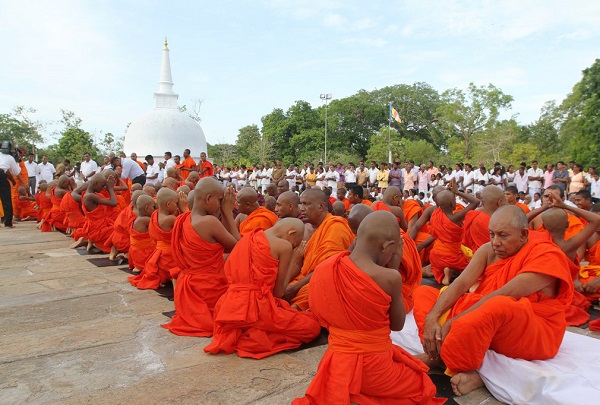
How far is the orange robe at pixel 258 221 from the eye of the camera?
19.2 feet

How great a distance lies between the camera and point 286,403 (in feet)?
10.6

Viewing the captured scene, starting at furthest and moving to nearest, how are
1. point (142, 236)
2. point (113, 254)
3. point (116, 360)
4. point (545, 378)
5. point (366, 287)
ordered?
point (113, 254) < point (142, 236) < point (116, 360) < point (545, 378) < point (366, 287)

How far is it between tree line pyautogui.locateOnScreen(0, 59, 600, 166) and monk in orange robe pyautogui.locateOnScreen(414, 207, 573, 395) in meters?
24.6

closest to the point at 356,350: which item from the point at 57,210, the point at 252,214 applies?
the point at 252,214

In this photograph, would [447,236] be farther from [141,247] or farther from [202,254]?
[141,247]

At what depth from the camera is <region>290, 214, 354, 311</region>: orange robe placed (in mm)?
4906

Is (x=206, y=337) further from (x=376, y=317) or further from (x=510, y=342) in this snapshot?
(x=510, y=342)

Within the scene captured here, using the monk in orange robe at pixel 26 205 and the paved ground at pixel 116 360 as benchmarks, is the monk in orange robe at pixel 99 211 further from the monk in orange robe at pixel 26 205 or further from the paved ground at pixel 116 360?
the monk in orange robe at pixel 26 205

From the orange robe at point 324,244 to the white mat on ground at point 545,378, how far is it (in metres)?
1.88

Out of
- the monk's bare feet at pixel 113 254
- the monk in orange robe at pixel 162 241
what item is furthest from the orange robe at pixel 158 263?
the monk's bare feet at pixel 113 254

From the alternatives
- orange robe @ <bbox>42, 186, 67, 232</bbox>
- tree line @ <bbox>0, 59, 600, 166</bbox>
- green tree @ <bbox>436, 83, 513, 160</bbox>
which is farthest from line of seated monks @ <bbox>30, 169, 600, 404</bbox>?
green tree @ <bbox>436, 83, 513, 160</bbox>

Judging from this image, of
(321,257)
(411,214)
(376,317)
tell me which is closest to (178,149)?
(411,214)

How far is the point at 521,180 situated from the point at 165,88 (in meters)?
27.6

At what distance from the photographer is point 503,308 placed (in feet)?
10.6
